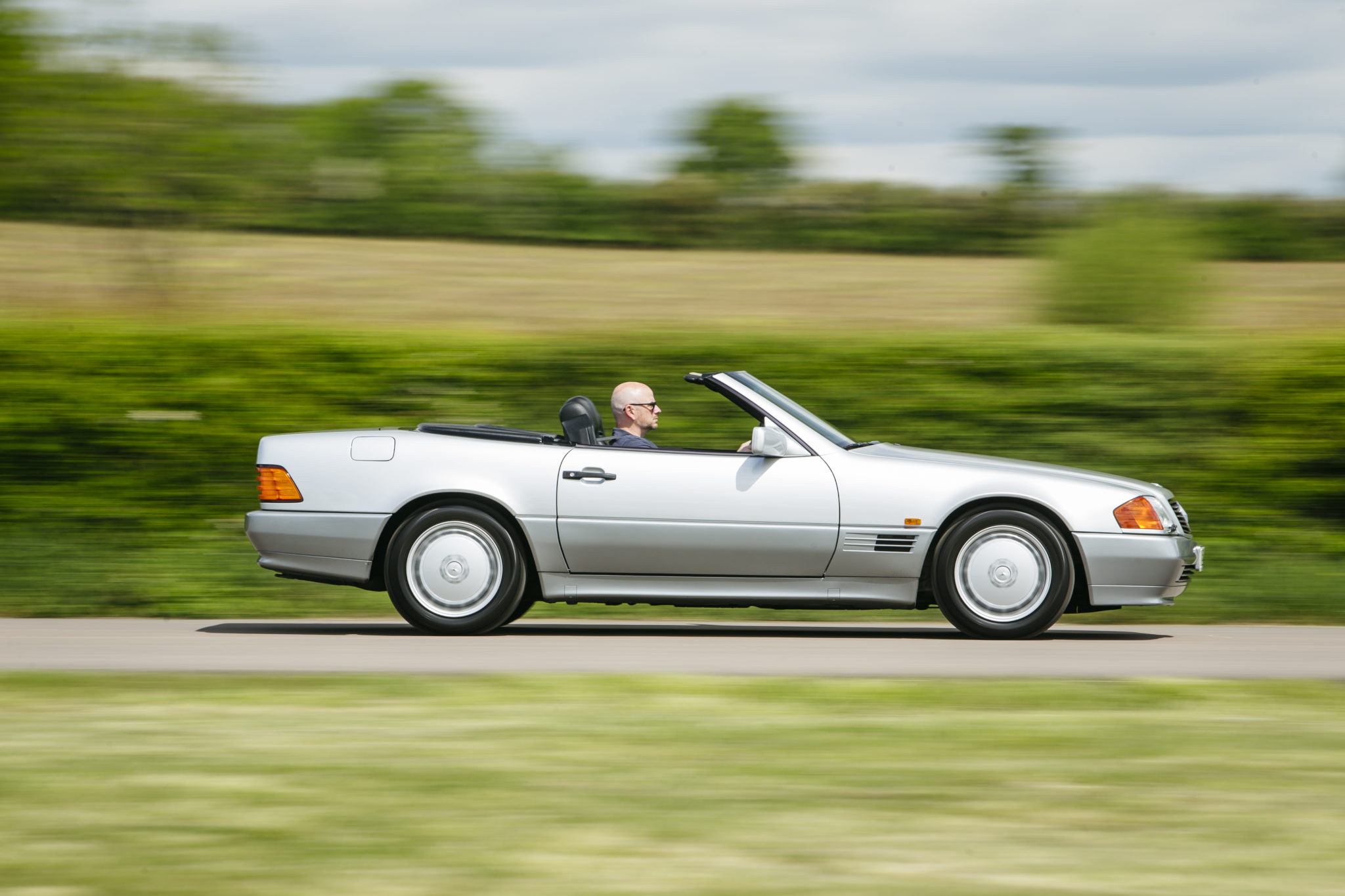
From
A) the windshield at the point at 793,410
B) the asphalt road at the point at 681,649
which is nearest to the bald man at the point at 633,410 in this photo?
the windshield at the point at 793,410

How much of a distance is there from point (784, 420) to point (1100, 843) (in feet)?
15.5

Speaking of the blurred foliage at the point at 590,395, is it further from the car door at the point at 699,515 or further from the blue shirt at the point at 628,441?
the car door at the point at 699,515

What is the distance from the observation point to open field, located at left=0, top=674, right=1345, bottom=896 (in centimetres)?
401

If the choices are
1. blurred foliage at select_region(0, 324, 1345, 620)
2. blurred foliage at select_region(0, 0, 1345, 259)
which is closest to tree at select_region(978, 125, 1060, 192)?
blurred foliage at select_region(0, 0, 1345, 259)

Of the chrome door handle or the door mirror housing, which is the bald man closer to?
the chrome door handle

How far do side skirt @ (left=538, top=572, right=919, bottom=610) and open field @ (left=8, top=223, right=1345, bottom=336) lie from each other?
367cm

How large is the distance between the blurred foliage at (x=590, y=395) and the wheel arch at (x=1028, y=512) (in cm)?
250

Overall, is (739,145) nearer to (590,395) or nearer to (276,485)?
(590,395)

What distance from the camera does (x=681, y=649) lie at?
8.27 meters

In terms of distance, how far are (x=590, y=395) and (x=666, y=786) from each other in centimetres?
671

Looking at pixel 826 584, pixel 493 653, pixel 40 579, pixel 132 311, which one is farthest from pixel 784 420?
pixel 132 311

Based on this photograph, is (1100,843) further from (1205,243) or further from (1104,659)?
(1205,243)

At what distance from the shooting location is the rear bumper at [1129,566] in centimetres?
851

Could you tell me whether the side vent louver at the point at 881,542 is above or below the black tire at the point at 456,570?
above
